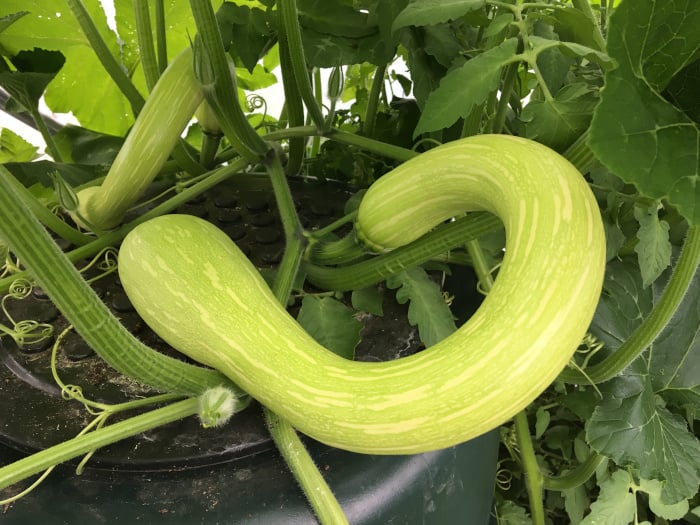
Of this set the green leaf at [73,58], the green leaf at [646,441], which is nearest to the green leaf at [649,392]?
the green leaf at [646,441]

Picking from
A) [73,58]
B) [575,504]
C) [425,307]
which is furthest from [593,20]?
[73,58]

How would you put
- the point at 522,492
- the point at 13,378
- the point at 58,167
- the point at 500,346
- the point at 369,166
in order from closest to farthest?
the point at 500,346, the point at 13,378, the point at 58,167, the point at 369,166, the point at 522,492

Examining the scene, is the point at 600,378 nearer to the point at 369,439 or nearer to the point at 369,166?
the point at 369,439

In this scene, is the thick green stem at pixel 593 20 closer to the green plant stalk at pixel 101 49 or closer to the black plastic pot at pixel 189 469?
the black plastic pot at pixel 189 469

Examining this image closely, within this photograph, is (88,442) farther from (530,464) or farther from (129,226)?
(530,464)

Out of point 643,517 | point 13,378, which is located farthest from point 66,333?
point 643,517

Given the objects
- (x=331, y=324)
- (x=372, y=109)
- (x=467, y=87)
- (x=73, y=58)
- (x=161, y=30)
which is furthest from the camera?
(x=73, y=58)

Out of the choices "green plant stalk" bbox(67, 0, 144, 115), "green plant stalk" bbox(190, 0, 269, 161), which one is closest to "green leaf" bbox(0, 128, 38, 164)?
"green plant stalk" bbox(67, 0, 144, 115)
